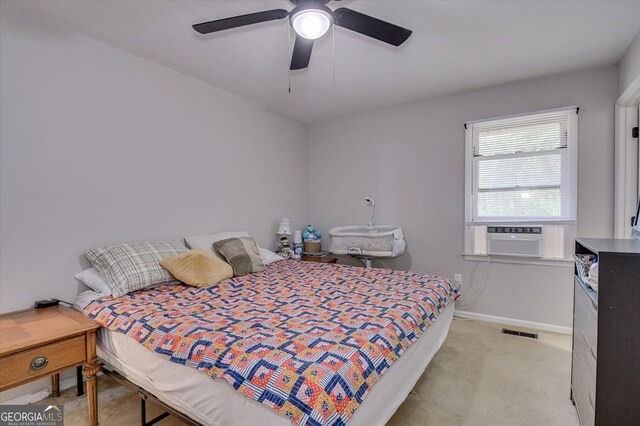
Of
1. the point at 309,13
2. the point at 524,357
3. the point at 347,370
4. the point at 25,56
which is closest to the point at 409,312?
the point at 347,370

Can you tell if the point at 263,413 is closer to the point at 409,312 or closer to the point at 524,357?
the point at 409,312

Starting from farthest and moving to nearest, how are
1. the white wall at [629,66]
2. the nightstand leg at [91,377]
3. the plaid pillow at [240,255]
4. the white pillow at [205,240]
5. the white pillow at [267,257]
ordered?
the white pillow at [267,257]
the white pillow at [205,240]
the plaid pillow at [240,255]
the white wall at [629,66]
the nightstand leg at [91,377]

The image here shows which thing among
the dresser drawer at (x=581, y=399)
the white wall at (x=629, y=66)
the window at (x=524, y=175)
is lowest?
the dresser drawer at (x=581, y=399)

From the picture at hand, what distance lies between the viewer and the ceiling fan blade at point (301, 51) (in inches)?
76.4

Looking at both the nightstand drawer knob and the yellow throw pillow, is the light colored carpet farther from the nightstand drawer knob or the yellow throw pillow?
the yellow throw pillow

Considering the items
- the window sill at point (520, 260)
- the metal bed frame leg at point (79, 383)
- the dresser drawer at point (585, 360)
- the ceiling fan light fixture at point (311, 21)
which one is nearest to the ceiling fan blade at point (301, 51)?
the ceiling fan light fixture at point (311, 21)

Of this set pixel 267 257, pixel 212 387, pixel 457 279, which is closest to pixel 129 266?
pixel 212 387

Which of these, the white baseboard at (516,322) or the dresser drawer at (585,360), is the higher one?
the dresser drawer at (585,360)

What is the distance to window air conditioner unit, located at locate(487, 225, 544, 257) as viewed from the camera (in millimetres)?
3127

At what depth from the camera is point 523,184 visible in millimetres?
3234

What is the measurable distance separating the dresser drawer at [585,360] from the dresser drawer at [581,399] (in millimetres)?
37

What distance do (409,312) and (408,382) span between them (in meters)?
0.37

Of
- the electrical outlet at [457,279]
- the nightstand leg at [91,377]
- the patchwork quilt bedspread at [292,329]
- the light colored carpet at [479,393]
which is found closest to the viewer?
the patchwork quilt bedspread at [292,329]

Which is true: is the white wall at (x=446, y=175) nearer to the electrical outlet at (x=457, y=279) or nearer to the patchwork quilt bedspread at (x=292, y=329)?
the electrical outlet at (x=457, y=279)
